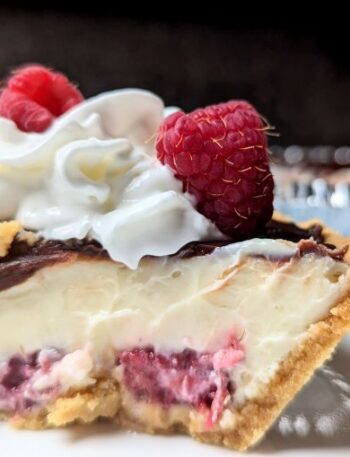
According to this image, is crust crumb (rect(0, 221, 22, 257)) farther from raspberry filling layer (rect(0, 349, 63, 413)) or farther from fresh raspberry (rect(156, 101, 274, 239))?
fresh raspberry (rect(156, 101, 274, 239))

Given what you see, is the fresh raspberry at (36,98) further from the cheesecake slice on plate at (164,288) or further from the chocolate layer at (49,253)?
the chocolate layer at (49,253)

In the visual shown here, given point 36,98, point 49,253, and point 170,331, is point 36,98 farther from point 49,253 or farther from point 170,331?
point 170,331

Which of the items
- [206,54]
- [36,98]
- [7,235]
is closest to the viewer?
[7,235]

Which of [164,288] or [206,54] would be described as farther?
[206,54]

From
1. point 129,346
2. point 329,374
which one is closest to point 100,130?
point 129,346

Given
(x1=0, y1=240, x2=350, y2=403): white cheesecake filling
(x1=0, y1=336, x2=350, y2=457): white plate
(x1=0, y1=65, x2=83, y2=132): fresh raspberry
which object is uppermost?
(x1=0, y1=65, x2=83, y2=132): fresh raspberry

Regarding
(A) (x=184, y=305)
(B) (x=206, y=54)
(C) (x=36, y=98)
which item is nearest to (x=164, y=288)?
(A) (x=184, y=305)

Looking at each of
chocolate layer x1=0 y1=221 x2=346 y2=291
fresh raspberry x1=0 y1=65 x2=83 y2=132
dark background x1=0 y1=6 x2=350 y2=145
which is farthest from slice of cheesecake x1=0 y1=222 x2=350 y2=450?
dark background x1=0 y1=6 x2=350 y2=145

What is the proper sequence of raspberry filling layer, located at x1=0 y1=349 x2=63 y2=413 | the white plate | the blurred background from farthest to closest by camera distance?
the blurred background → raspberry filling layer, located at x1=0 y1=349 x2=63 y2=413 → the white plate
